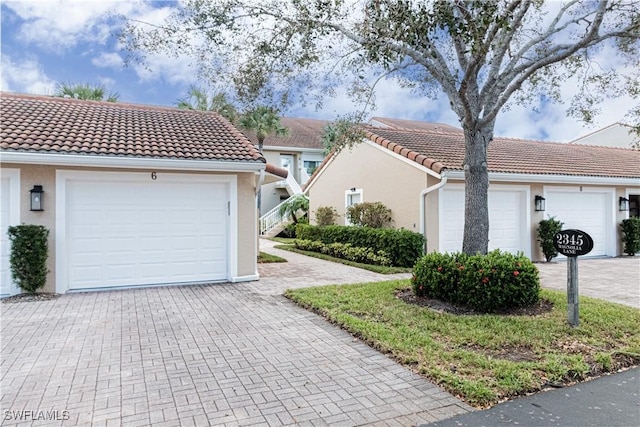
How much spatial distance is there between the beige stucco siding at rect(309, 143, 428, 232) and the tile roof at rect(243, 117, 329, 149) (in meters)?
10.4

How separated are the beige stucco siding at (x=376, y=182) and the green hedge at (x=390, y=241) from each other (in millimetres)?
691

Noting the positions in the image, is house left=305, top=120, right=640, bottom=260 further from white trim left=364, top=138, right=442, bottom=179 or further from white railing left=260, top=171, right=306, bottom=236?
white railing left=260, top=171, right=306, bottom=236

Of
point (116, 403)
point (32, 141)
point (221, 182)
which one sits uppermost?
point (32, 141)

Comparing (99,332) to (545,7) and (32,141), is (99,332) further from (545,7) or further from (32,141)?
(545,7)

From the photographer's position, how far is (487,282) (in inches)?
265

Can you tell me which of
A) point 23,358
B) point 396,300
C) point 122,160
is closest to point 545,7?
point 396,300

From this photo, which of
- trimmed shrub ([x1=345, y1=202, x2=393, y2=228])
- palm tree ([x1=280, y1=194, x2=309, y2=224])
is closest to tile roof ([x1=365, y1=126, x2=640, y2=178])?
trimmed shrub ([x1=345, y1=202, x2=393, y2=228])

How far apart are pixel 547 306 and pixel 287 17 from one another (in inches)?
285

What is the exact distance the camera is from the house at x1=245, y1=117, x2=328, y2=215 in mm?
28312

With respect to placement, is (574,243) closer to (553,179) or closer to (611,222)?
(553,179)

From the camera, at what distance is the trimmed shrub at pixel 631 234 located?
49.2ft

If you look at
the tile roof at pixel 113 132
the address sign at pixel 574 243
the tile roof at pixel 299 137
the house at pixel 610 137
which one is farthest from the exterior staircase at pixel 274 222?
the address sign at pixel 574 243

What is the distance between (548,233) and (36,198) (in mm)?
14623

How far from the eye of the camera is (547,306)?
7.05 metres
